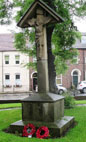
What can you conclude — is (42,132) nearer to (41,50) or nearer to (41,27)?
(41,50)

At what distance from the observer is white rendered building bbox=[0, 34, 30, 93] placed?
129 ft

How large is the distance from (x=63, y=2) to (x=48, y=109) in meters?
10.2

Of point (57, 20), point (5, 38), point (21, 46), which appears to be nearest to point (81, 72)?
point (5, 38)

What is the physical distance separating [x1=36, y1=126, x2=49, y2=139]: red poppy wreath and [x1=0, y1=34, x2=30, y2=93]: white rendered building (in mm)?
32097

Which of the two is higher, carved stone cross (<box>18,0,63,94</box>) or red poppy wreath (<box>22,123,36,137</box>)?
carved stone cross (<box>18,0,63,94</box>)

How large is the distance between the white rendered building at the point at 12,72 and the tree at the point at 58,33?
18388 millimetres

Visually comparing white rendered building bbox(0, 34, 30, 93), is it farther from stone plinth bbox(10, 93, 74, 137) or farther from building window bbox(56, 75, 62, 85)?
stone plinth bbox(10, 93, 74, 137)

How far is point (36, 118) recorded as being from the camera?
7.66 meters

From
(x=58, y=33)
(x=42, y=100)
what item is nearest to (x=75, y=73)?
(x=58, y=33)

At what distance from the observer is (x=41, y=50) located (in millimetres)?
8180

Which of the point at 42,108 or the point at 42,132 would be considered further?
the point at 42,108

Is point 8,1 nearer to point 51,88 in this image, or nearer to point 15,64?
point 51,88

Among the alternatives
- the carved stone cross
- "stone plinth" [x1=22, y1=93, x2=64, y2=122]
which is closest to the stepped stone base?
"stone plinth" [x1=22, y1=93, x2=64, y2=122]

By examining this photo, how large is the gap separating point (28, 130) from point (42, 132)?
1.50ft
